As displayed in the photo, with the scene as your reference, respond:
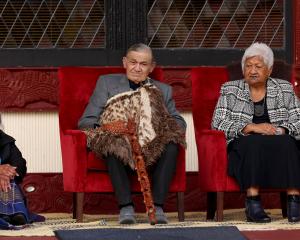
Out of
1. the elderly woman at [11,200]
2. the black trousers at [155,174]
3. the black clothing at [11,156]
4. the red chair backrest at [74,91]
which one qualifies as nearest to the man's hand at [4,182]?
the elderly woman at [11,200]

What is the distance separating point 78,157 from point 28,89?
3.88 feet

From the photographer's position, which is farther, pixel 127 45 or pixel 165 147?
pixel 127 45

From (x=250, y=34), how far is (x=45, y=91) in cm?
158

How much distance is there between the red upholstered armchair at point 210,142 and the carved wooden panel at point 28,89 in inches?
44.4

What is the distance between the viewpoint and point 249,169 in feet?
23.9

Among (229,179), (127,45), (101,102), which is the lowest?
(229,179)

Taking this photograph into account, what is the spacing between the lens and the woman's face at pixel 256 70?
7562mm

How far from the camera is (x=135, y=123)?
7418mm

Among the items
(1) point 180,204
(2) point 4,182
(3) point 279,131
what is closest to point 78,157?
(2) point 4,182

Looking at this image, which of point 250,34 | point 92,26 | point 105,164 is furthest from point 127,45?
point 105,164

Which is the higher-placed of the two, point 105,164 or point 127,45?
point 127,45

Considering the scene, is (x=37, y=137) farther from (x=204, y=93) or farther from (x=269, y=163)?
(x=269, y=163)

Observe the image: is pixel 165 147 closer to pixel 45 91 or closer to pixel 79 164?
pixel 79 164

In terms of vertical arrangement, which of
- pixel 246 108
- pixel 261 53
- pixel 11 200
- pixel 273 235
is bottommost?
pixel 273 235
